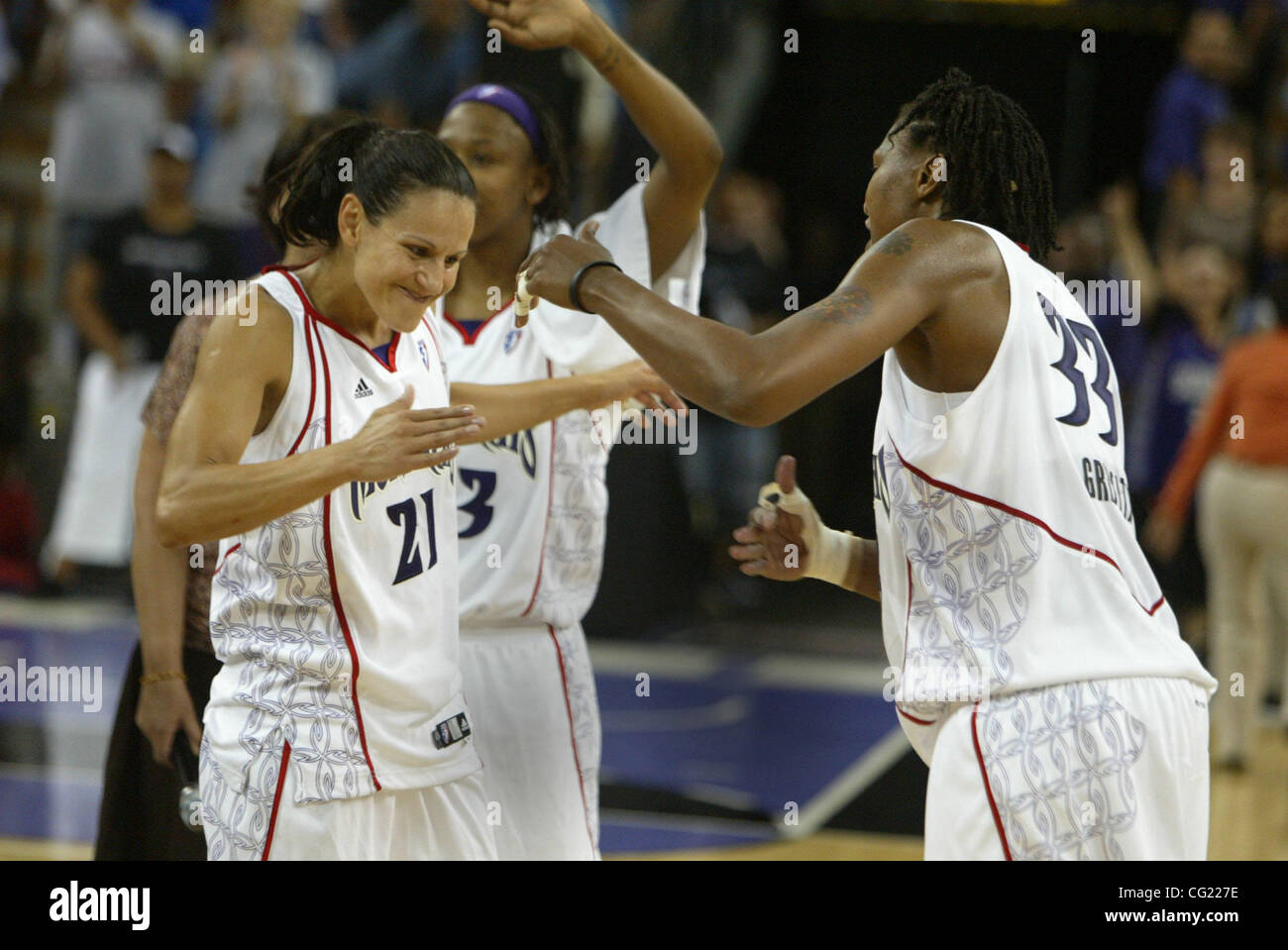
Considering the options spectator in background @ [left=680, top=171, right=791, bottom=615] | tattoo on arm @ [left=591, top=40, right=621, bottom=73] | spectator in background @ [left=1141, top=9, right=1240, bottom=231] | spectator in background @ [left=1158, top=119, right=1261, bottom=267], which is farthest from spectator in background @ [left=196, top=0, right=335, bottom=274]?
tattoo on arm @ [left=591, top=40, right=621, bottom=73]

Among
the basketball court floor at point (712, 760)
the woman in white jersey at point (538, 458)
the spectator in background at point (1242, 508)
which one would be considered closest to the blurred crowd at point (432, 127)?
the spectator in background at point (1242, 508)

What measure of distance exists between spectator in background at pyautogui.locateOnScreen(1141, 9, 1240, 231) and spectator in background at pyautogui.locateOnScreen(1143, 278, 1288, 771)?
3320 millimetres

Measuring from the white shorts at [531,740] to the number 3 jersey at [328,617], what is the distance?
2.08 feet

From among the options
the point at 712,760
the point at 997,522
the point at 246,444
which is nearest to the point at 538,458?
the point at 246,444

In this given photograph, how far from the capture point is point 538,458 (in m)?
3.77

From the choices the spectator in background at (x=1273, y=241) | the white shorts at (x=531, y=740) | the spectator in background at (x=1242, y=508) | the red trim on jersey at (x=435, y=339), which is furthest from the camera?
the spectator in background at (x=1273, y=241)

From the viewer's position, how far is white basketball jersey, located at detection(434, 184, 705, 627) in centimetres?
368

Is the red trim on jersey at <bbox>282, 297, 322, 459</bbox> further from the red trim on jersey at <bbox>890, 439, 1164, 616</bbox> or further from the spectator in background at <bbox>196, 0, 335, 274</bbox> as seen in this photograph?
the spectator in background at <bbox>196, 0, 335, 274</bbox>

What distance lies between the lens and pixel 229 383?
278 centimetres

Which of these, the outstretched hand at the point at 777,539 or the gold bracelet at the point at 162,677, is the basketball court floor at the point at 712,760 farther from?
the outstretched hand at the point at 777,539

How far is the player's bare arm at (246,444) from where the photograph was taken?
266cm

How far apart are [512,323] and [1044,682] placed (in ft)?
5.53

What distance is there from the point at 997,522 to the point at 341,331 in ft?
4.14
